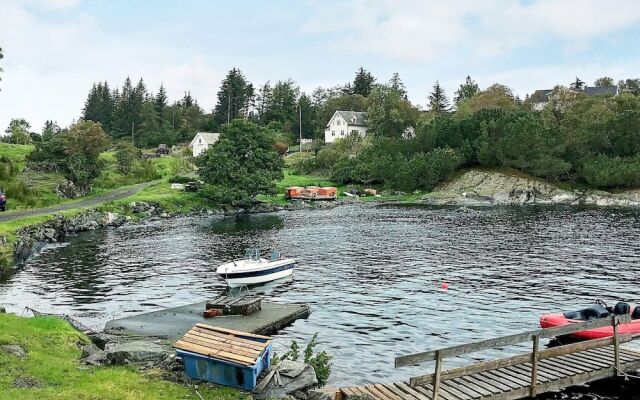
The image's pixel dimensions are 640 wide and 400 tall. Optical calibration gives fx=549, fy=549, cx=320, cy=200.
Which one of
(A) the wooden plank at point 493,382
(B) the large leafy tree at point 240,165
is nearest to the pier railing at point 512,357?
(A) the wooden plank at point 493,382

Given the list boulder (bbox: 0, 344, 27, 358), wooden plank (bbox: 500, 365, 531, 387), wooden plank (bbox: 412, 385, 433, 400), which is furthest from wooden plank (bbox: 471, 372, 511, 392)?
boulder (bbox: 0, 344, 27, 358)

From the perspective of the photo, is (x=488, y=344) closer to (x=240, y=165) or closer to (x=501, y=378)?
(x=501, y=378)

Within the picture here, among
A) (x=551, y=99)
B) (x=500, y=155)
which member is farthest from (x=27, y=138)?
(x=551, y=99)

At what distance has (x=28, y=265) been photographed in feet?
164

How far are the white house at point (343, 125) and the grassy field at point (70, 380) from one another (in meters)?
157

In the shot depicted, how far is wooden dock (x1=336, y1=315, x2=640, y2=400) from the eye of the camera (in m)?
19.6

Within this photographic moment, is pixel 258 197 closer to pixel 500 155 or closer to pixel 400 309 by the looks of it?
pixel 500 155

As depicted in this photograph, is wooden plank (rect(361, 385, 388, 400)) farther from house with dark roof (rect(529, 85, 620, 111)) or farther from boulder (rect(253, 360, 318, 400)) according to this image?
house with dark roof (rect(529, 85, 620, 111))

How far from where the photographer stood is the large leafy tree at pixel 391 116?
166 m

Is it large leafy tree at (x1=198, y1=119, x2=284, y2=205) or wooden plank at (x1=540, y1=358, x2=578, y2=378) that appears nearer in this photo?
wooden plank at (x1=540, y1=358, x2=578, y2=378)

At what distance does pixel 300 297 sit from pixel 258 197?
74.0 m

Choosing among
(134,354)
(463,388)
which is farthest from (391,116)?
(463,388)

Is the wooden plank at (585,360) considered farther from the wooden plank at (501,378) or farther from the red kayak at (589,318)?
the red kayak at (589,318)

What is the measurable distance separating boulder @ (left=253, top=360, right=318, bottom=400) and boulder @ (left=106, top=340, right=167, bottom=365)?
5.59 meters
